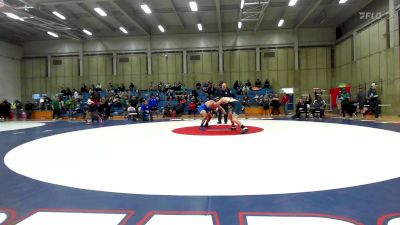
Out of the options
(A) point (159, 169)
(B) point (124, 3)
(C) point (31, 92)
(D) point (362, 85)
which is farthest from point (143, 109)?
(C) point (31, 92)

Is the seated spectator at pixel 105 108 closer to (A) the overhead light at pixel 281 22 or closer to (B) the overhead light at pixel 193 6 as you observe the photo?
(B) the overhead light at pixel 193 6

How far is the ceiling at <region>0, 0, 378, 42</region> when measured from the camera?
60.5 feet

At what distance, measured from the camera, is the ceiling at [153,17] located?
1844cm

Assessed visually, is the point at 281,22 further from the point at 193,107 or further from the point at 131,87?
the point at 131,87

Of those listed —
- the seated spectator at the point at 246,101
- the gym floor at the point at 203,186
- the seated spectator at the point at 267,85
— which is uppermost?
the seated spectator at the point at 267,85

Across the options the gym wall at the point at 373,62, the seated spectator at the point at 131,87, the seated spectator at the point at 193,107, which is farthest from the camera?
the seated spectator at the point at 131,87

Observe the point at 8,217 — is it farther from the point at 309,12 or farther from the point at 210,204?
the point at 309,12

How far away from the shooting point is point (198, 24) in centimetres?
2286

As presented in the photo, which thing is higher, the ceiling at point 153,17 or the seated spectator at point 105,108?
the ceiling at point 153,17

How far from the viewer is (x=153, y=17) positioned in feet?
70.6

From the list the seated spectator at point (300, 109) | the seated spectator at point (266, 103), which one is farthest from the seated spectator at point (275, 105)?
the seated spectator at point (300, 109)

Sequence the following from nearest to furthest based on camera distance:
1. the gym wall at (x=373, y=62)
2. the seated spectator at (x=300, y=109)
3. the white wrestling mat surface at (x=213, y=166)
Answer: the white wrestling mat surface at (x=213, y=166) → the seated spectator at (x=300, y=109) → the gym wall at (x=373, y=62)

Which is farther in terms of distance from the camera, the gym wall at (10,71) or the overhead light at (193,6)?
the gym wall at (10,71)

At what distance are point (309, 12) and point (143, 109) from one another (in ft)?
44.2
